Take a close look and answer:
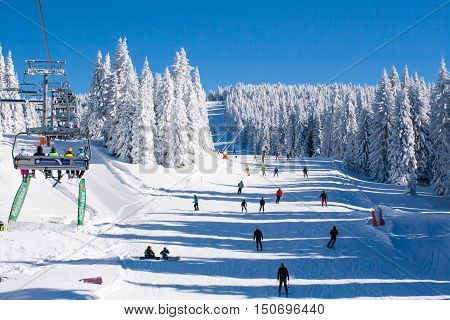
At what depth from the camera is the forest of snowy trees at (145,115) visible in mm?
50750

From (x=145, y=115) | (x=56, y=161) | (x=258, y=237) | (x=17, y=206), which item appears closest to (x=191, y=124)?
(x=145, y=115)

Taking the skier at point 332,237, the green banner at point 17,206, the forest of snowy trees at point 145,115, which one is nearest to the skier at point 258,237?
the skier at point 332,237

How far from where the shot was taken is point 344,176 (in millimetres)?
55750

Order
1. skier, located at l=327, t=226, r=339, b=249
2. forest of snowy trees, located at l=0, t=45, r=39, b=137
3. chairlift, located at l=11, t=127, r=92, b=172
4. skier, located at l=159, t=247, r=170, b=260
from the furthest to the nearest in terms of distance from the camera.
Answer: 1. forest of snowy trees, located at l=0, t=45, r=39, b=137
2. skier, located at l=327, t=226, r=339, b=249
3. skier, located at l=159, t=247, r=170, b=260
4. chairlift, located at l=11, t=127, r=92, b=172

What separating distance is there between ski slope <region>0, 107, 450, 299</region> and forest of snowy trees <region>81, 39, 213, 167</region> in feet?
24.0

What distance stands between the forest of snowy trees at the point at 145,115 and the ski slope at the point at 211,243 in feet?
24.0

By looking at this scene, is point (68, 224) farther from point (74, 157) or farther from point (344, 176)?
point (344, 176)

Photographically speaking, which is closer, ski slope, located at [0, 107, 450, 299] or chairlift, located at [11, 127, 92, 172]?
chairlift, located at [11, 127, 92, 172]

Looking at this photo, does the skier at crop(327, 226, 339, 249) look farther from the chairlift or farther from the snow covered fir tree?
the snow covered fir tree

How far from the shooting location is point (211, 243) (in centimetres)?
2514

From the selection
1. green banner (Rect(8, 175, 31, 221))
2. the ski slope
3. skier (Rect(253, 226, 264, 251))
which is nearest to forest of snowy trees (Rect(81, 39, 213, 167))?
the ski slope

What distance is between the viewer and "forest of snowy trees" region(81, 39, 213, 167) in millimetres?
50750

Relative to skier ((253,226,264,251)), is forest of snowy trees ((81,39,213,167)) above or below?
above
